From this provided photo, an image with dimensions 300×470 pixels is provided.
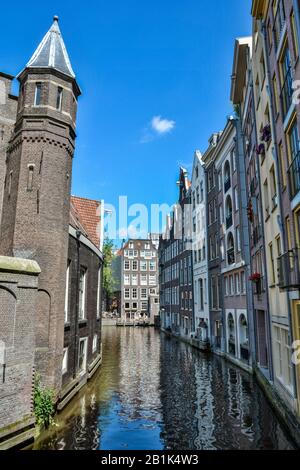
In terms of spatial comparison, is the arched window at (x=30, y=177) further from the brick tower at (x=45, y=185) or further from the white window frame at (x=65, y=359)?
the white window frame at (x=65, y=359)

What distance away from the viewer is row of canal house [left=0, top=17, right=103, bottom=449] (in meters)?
10.2

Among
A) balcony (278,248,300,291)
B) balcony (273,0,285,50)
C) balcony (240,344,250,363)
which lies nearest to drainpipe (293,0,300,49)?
balcony (273,0,285,50)

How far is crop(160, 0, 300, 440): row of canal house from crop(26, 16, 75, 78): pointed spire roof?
31.1ft

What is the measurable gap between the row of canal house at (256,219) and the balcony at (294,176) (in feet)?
0.11

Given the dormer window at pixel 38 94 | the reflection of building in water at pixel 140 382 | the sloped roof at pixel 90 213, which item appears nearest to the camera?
the reflection of building in water at pixel 140 382

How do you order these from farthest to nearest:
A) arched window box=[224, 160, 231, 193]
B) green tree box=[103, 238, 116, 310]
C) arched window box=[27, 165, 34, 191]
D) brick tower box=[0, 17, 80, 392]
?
green tree box=[103, 238, 116, 310], arched window box=[224, 160, 231, 193], arched window box=[27, 165, 34, 191], brick tower box=[0, 17, 80, 392]

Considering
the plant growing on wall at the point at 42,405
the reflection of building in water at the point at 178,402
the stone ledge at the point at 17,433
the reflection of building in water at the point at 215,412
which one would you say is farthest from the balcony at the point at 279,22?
the stone ledge at the point at 17,433

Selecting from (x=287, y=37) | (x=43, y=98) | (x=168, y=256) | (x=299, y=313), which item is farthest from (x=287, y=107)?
(x=168, y=256)

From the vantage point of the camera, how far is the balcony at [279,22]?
13.1 m

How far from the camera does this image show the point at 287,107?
12430 millimetres

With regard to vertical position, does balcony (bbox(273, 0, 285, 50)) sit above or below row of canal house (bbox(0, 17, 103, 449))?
above

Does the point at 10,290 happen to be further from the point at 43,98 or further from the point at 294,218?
the point at 294,218

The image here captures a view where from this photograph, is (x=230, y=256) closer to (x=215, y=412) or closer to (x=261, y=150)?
(x=261, y=150)

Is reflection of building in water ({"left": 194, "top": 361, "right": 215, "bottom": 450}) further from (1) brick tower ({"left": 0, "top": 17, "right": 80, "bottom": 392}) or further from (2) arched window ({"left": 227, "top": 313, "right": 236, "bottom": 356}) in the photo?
(1) brick tower ({"left": 0, "top": 17, "right": 80, "bottom": 392})
